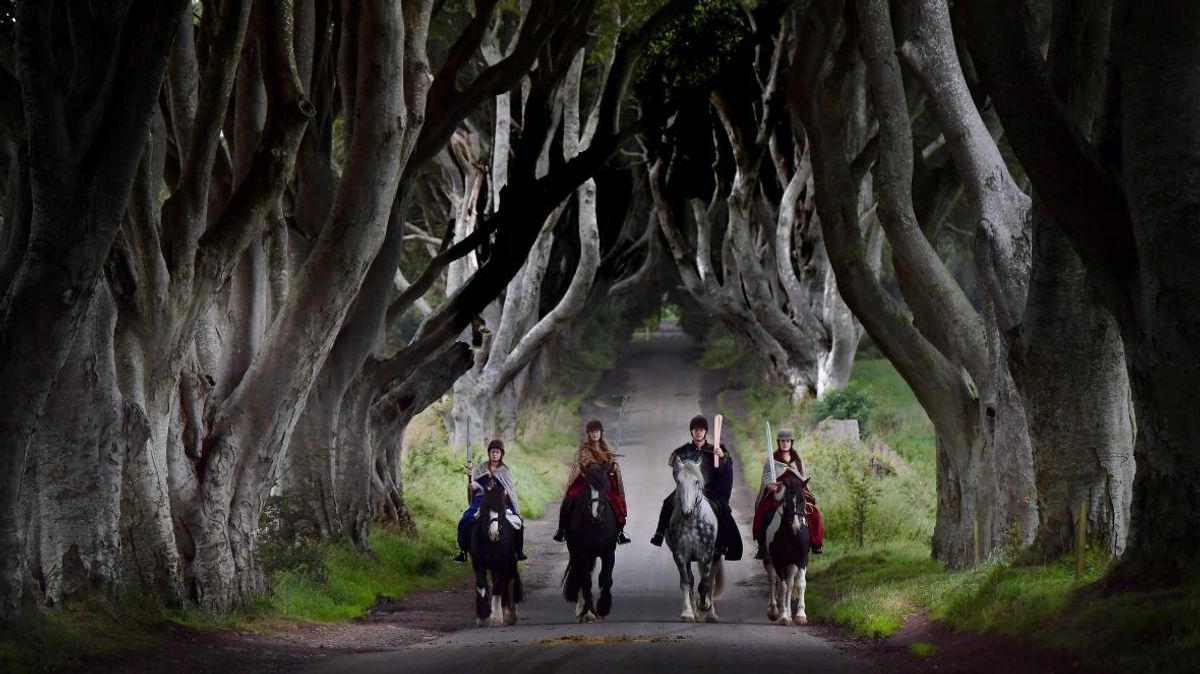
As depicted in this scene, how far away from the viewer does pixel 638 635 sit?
14.8 m

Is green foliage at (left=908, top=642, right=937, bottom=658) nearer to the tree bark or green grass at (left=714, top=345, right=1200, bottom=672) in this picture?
green grass at (left=714, top=345, right=1200, bottom=672)

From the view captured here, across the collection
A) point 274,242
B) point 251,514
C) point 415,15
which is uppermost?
point 415,15

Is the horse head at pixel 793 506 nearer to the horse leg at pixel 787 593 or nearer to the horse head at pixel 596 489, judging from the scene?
the horse leg at pixel 787 593

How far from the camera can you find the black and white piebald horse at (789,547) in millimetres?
16516

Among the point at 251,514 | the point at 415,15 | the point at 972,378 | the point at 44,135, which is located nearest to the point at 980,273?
the point at 972,378

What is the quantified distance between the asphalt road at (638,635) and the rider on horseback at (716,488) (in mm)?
907

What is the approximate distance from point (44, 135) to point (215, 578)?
18.4ft

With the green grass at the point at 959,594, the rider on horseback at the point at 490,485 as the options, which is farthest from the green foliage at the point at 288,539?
the green grass at the point at 959,594

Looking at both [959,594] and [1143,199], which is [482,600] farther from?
[1143,199]

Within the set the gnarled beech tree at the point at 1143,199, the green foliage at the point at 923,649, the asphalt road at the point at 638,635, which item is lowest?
the green foliage at the point at 923,649

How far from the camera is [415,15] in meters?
17.2

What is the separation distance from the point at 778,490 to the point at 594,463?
2.04 meters

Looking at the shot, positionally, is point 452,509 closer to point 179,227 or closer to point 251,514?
point 251,514

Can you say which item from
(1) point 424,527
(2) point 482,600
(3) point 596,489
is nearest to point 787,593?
(3) point 596,489
